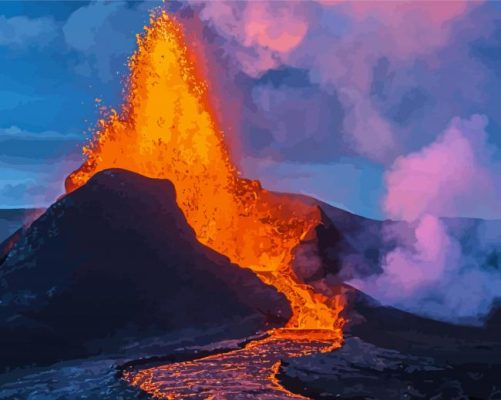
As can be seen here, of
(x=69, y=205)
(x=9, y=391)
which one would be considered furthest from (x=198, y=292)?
(x=9, y=391)

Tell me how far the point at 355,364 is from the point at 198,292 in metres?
6.04

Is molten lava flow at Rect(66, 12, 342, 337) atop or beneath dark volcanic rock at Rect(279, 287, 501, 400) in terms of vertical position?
atop

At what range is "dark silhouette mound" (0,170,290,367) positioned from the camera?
715 inches

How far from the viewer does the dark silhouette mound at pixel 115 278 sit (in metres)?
18.2

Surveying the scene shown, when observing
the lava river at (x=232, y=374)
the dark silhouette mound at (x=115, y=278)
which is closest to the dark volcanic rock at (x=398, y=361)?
the lava river at (x=232, y=374)

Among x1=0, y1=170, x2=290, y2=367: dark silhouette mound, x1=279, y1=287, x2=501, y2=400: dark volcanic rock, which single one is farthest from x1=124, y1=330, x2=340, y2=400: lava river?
x1=0, y1=170, x2=290, y2=367: dark silhouette mound

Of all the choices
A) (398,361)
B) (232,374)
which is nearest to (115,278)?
(232,374)

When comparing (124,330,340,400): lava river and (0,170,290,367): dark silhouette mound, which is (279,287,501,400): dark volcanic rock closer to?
(124,330,340,400): lava river

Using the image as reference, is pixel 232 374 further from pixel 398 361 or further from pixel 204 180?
pixel 204 180

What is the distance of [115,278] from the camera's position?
63.8 feet

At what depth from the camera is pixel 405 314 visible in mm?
21594

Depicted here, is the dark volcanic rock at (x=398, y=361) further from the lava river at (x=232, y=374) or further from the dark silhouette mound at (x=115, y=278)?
the dark silhouette mound at (x=115, y=278)

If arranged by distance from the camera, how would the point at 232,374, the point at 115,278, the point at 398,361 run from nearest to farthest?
the point at 232,374 < the point at 398,361 < the point at 115,278

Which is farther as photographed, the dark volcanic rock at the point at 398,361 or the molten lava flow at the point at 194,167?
the molten lava flow at the point at 194,167
